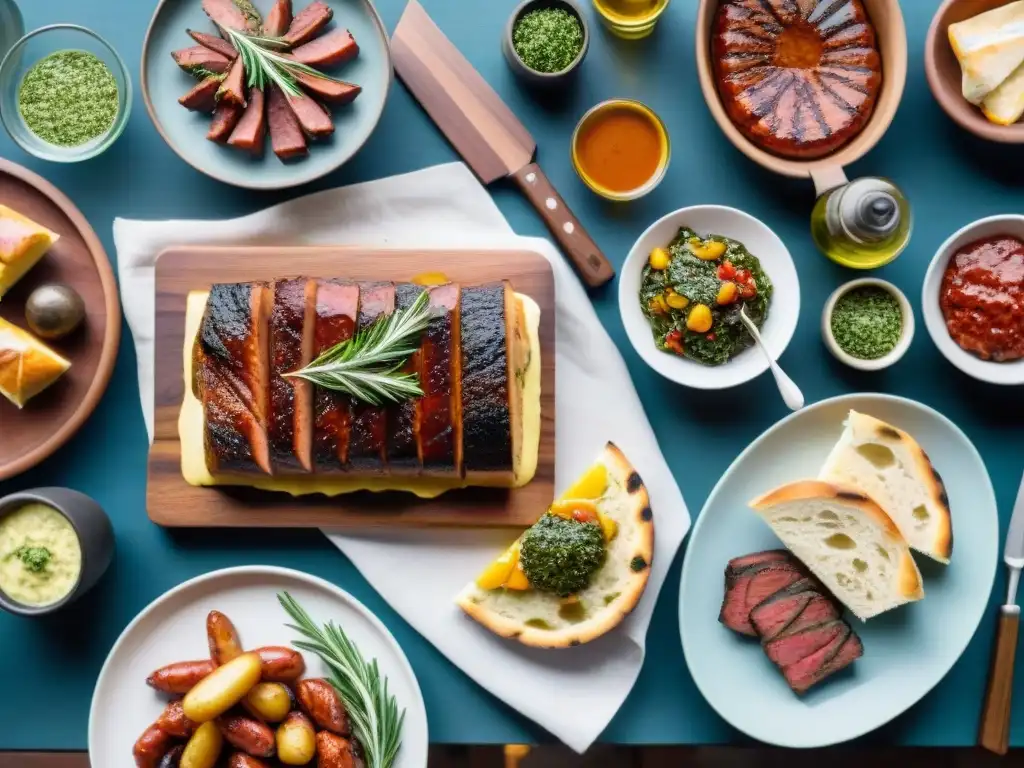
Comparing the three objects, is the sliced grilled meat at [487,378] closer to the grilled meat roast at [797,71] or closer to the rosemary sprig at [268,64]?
the rosemary sprig at [268,64]

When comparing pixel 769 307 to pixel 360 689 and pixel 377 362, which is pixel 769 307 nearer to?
pixel 377 362

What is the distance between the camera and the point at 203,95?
298 centimetres

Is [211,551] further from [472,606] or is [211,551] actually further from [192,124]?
[192,124]

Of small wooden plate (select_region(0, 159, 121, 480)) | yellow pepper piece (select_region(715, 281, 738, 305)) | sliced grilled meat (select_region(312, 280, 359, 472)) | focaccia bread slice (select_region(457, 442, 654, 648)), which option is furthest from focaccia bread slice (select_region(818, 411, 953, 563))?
small wooden plate (select_region(0, 159, 121, 480))

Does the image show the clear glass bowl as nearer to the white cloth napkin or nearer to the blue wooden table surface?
the blue wooden table surface

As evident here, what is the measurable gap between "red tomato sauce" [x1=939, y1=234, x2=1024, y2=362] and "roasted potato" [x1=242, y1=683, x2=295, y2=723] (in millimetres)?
2397

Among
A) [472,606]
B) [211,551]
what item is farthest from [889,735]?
[211,551]

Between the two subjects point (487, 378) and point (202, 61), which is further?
point (202, 61)

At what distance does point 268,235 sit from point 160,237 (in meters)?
0.36

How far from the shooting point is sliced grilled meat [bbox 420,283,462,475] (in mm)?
2859

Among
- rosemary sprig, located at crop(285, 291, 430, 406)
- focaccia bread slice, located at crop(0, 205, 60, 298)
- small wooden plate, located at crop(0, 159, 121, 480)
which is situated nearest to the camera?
rosemary sprig, located at crop(285, 291, 430, 406)

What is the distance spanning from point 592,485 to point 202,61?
182 centimetres

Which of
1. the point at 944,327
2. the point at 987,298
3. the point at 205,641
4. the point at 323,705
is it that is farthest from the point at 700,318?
the point at 205,641

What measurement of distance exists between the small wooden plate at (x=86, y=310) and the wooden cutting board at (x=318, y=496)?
177mm
